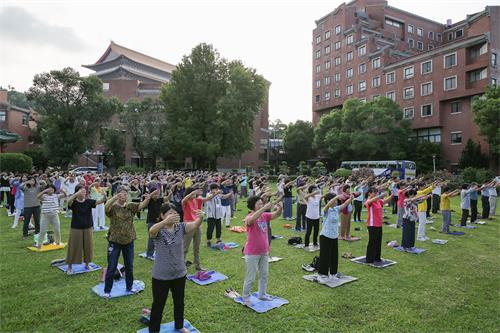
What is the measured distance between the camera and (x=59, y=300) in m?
6.23

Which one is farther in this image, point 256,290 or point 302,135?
point 302,135

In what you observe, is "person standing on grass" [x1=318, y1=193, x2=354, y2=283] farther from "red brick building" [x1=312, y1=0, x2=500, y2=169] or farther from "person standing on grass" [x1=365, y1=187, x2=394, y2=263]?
"red brick building" [x1=312, y1=0, x2=500, y2=169]

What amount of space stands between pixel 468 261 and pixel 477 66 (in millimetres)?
41157

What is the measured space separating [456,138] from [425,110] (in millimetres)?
5654

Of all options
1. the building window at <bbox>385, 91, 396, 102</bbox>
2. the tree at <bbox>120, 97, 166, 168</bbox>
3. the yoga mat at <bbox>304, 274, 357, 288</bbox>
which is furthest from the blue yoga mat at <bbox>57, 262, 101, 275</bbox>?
the building window at <bbox>385, 91, 396, 102</bbox>

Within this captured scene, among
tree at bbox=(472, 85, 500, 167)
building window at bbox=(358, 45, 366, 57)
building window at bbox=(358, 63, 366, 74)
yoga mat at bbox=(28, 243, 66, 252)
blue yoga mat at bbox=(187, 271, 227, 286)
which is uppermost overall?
building window at bbox=(358, 45, 366, 57)

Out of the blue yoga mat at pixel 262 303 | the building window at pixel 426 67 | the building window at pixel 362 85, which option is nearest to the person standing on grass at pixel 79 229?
the blue yoga mat at pixel 262 303

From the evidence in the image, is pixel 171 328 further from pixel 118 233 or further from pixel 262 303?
pixel 118 233

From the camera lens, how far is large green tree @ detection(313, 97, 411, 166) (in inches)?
1772

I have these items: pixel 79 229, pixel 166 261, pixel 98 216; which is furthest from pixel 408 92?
pixel 166 261

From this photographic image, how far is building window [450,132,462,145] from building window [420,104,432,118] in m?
4.09

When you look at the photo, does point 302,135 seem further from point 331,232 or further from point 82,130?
point 331,232

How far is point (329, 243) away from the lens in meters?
7.37

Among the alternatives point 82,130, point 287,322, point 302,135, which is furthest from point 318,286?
point 302,135
